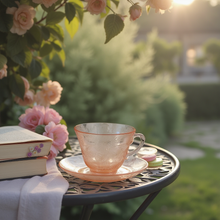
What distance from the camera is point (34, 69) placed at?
1214 mm

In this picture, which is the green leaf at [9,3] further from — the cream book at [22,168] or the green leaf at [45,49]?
the cream book at [22,168]

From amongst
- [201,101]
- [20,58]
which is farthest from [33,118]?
[201,101]

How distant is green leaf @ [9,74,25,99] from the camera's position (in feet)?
3.77

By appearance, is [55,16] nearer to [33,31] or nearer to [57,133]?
[33,31]

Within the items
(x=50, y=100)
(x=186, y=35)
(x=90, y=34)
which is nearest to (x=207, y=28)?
(x=186, y=35)

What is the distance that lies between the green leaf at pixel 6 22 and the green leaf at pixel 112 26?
1.17 ft

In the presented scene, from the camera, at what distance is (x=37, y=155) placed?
806 millimetres

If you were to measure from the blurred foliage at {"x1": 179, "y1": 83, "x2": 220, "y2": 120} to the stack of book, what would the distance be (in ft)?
27.9

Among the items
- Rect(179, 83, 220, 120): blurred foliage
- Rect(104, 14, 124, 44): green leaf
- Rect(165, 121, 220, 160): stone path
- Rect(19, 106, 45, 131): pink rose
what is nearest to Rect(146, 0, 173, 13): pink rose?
Rect(104, 14, 124, 44): green leaf

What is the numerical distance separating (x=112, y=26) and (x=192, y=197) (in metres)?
2.60

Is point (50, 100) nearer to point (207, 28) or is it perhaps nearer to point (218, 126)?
point (218, 126)

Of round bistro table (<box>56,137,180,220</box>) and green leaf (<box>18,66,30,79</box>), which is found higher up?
green leaf (<box>18,66,30,79</box>)

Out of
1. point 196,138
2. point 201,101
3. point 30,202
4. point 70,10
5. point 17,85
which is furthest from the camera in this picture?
point 201,101

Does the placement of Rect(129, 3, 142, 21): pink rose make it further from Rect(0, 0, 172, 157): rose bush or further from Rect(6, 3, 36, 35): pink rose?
Rect(6, 3, 36, 35): pink rose
